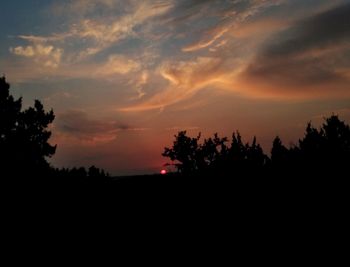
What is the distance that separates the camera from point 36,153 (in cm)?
3484

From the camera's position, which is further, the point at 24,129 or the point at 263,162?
the point at 24,129

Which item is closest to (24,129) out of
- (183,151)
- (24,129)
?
(24,129)

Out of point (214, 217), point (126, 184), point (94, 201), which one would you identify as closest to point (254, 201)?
point (214, 217)

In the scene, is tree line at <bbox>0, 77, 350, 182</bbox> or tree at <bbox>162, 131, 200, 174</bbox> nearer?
tree line at <bbox>0, 77, 350, 182</bbox>

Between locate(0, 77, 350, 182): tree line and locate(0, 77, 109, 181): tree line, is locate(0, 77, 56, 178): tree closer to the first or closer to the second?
locate(0, 77, 109, 181): tree line

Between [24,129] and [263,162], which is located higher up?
[24,129]

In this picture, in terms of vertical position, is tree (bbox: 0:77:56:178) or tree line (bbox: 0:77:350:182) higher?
tree (bbox: 0:77:56:178)

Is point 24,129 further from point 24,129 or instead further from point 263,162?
point 263,162

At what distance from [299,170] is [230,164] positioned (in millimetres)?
1986

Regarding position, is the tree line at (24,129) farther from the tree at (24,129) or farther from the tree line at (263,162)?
the tree line at (263,162)

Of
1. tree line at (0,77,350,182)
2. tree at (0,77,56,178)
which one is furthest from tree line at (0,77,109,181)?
tree line at (0,77,350,182)

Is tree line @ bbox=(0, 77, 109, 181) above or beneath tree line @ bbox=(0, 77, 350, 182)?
above

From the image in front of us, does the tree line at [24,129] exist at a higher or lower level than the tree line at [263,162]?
higher

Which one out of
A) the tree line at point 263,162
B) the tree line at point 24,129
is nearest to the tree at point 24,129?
the tree line at point 24,129
